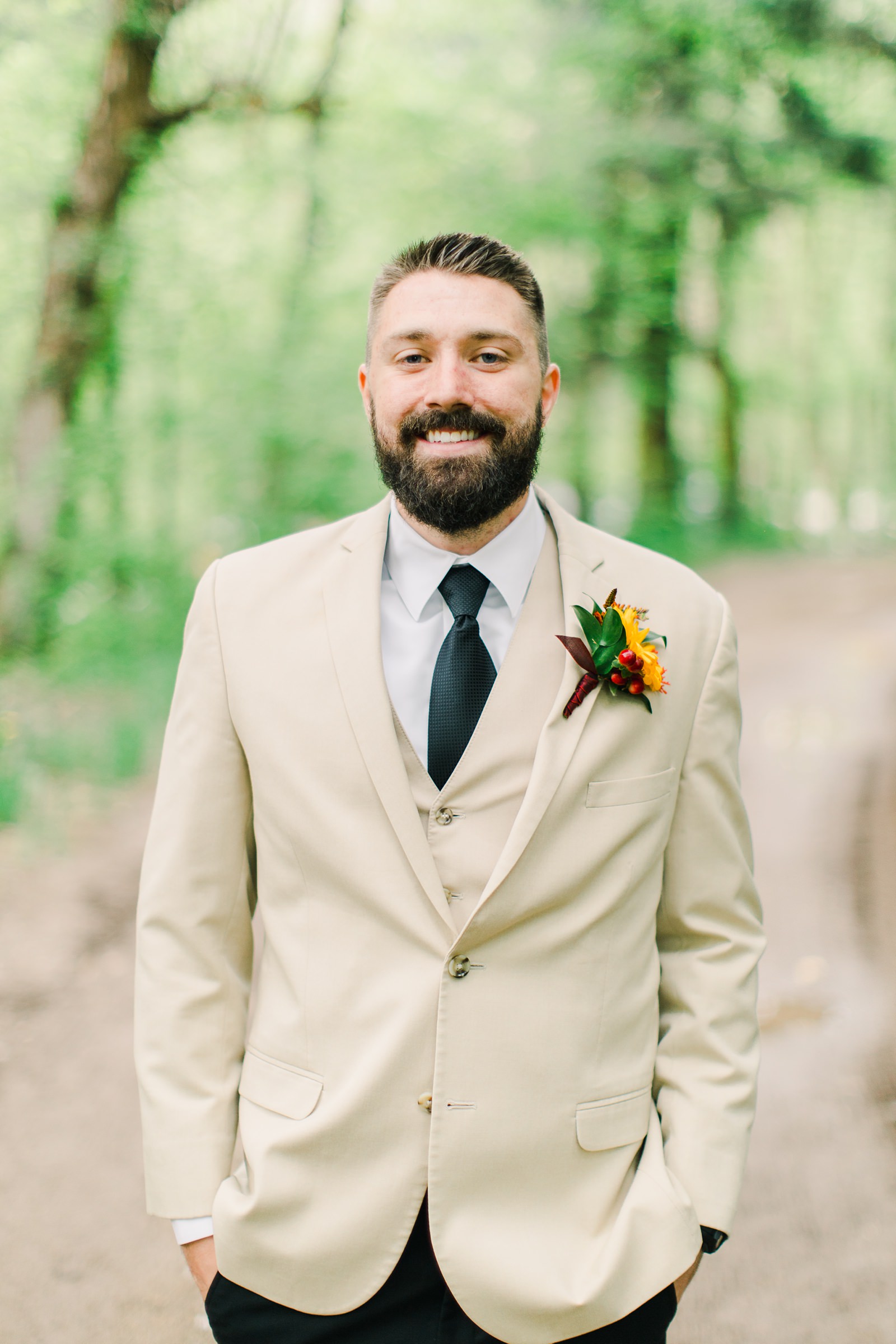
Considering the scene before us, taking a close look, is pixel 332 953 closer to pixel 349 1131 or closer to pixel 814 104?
pixel 349 1131

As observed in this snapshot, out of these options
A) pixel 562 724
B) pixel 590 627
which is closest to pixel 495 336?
pixel 590 627

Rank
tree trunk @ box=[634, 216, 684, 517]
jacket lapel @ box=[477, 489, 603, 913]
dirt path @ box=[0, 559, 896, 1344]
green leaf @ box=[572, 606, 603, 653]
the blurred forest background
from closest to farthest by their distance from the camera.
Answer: jacket lapel @ box=[477, 489, 603, 913]
green leaf @ box=[572, 606, 603, 653]
dirt path @ box=[0, 559, 896, 1344]
the blurred forest background
tree trunk @ box=[634, 216, 684, 517]

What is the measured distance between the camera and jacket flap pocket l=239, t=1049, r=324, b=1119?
1529 millimetres

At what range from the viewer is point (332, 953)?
1.53m

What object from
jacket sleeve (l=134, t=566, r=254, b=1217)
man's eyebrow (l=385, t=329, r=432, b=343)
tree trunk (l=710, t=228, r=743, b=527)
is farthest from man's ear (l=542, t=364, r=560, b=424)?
tree trunk (l=710, t=228, r=743, b=527)

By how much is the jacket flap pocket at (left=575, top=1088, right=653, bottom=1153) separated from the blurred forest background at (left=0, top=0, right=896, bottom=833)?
4002mm

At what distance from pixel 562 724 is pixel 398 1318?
957mm

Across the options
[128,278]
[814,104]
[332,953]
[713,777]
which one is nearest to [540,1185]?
[332,953]

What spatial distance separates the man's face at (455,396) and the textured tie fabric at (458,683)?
13 centimetres

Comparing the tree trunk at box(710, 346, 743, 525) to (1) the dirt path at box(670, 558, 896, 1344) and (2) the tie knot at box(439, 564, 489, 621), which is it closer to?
(1) the dirt path at box(670, 558, 896, 1344)

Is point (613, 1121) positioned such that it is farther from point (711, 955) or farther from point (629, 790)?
point (629, 790)

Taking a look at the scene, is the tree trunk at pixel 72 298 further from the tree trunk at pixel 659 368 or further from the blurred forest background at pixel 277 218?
the tree trunk at pixel 659 368

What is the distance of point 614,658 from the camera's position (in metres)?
1.53

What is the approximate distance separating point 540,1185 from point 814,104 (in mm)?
7891
